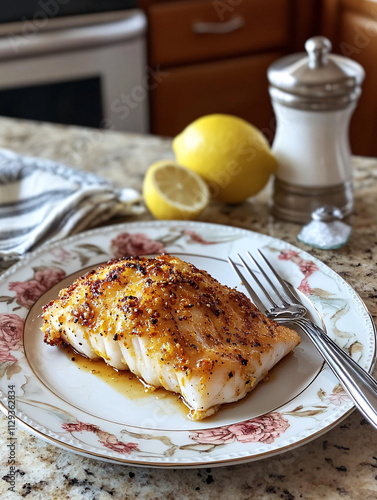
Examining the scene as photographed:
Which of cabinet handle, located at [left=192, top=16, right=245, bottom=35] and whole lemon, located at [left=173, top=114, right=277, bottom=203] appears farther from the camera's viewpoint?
cabinet handle, located at [left=192, top=16, right=245, bottom=35]

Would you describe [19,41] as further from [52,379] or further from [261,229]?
[52,379]

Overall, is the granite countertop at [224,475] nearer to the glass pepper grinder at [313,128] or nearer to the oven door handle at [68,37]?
the glass pepper grinder at [313,128]

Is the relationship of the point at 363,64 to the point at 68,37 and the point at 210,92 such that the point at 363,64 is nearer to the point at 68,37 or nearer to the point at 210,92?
the point at 210,92

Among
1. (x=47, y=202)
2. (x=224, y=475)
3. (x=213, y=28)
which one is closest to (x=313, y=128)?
(x=47, y=202)

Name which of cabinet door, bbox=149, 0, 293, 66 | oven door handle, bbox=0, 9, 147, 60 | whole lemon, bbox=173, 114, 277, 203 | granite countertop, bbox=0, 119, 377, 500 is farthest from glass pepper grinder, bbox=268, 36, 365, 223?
cabinet door, bbox=149, 0, 293, 66

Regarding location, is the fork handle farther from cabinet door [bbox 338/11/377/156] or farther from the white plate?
cabinet door [bbox 338/11/377/156]

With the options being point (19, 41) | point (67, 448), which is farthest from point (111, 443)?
point (19, 41)

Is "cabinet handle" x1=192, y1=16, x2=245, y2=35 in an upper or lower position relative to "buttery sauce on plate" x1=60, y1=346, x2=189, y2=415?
lower
